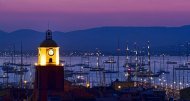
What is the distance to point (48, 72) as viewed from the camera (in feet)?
88.3

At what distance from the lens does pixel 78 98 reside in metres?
28.1

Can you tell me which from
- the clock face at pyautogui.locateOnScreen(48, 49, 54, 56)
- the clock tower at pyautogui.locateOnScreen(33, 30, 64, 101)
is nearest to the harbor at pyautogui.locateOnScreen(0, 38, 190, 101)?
the clock tower at pyautogui.locateOnScreen(33, 30, 64, 101)

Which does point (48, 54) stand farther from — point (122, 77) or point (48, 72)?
point (122, 77)

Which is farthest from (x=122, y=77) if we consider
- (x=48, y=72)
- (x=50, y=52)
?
(x=50, y=52)

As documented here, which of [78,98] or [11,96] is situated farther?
[11,96]

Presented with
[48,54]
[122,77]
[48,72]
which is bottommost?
[122,77]

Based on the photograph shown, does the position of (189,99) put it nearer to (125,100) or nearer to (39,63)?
(125,100)

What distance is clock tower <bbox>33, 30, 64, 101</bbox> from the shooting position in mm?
26781

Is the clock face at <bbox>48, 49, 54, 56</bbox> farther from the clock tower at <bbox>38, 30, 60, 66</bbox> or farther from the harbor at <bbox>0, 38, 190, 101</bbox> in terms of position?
the harbor at <bbox>0, 38, 190, 101</bbox>

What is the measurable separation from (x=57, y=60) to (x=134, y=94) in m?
7.51

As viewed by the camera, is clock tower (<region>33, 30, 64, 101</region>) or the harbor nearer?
clock tower (<region>33, 30, 64, 101</region>)

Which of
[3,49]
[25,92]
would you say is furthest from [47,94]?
[3,49]

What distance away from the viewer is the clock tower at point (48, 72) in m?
26.8

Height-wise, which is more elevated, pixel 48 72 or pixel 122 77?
pixel 48 72
